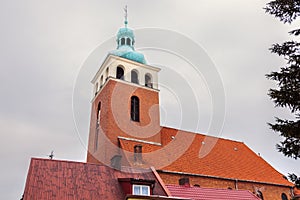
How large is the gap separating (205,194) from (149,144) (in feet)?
24.2

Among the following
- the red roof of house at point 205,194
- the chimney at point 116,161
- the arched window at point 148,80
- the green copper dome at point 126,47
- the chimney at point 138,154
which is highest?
the green copper dome at point 126,47

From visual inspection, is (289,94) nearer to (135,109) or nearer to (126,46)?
(135,109)

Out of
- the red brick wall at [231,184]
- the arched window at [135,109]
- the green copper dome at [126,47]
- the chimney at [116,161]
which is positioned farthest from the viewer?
the green copper dome at [126,47]

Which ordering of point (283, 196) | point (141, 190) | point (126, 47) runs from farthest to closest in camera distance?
point (126, 47) → point (283, 196) → point (141, 190)

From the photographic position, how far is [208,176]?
2327 cm

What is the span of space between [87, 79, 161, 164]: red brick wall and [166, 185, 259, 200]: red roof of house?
6273 millimetres

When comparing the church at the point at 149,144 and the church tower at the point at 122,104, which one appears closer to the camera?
the church at the point at 149,144

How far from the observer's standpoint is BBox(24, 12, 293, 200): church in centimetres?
2231

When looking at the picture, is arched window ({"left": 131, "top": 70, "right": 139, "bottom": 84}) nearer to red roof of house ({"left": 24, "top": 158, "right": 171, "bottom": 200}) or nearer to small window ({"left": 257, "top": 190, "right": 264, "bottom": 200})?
red roof of house ({"left": 24, "top": 158, "right": 171, "bottom": 200})

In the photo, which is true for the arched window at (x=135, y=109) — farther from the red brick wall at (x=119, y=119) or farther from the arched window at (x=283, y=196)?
the arched window at (x=283, y=196)

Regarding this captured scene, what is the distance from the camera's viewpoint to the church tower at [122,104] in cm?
2366

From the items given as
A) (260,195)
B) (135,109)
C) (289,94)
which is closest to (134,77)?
(135,109)

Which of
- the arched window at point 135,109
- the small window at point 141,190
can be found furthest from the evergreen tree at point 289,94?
the arched window at point 135,109

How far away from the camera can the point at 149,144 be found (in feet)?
78.5
